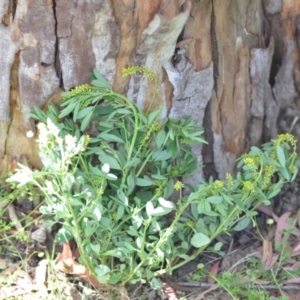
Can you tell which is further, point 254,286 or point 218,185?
point 254,286

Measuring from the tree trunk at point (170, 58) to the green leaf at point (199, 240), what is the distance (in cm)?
28

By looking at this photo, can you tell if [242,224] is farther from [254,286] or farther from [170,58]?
[170,58]

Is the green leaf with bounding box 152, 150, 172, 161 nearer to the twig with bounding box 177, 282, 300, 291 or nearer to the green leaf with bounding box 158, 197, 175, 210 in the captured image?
the green leaf with bounding box 158, 197, 175, 210

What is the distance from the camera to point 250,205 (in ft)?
7.02

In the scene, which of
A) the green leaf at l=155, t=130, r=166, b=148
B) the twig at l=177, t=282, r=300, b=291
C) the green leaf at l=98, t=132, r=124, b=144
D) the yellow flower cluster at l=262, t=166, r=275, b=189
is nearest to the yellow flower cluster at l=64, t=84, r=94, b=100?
the green leaf at l=98, t=132, r=124, b=144

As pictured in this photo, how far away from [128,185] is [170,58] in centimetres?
41

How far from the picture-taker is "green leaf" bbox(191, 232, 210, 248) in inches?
76.0

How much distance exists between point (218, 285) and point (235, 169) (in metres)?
0.43

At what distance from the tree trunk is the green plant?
82 mm

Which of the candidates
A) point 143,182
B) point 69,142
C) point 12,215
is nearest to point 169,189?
point 143,182

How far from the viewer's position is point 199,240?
76.3 inches

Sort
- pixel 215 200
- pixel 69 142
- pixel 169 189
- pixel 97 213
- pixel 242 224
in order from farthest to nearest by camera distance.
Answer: pixel 242 224 < pixel 169 189 < pixel 215 200 < pixel 97 213 < pixel 69 142

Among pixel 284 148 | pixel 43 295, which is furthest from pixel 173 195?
pixel 43 295

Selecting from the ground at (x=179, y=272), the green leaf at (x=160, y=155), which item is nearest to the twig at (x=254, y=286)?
the ground at (x=179, y=272)
